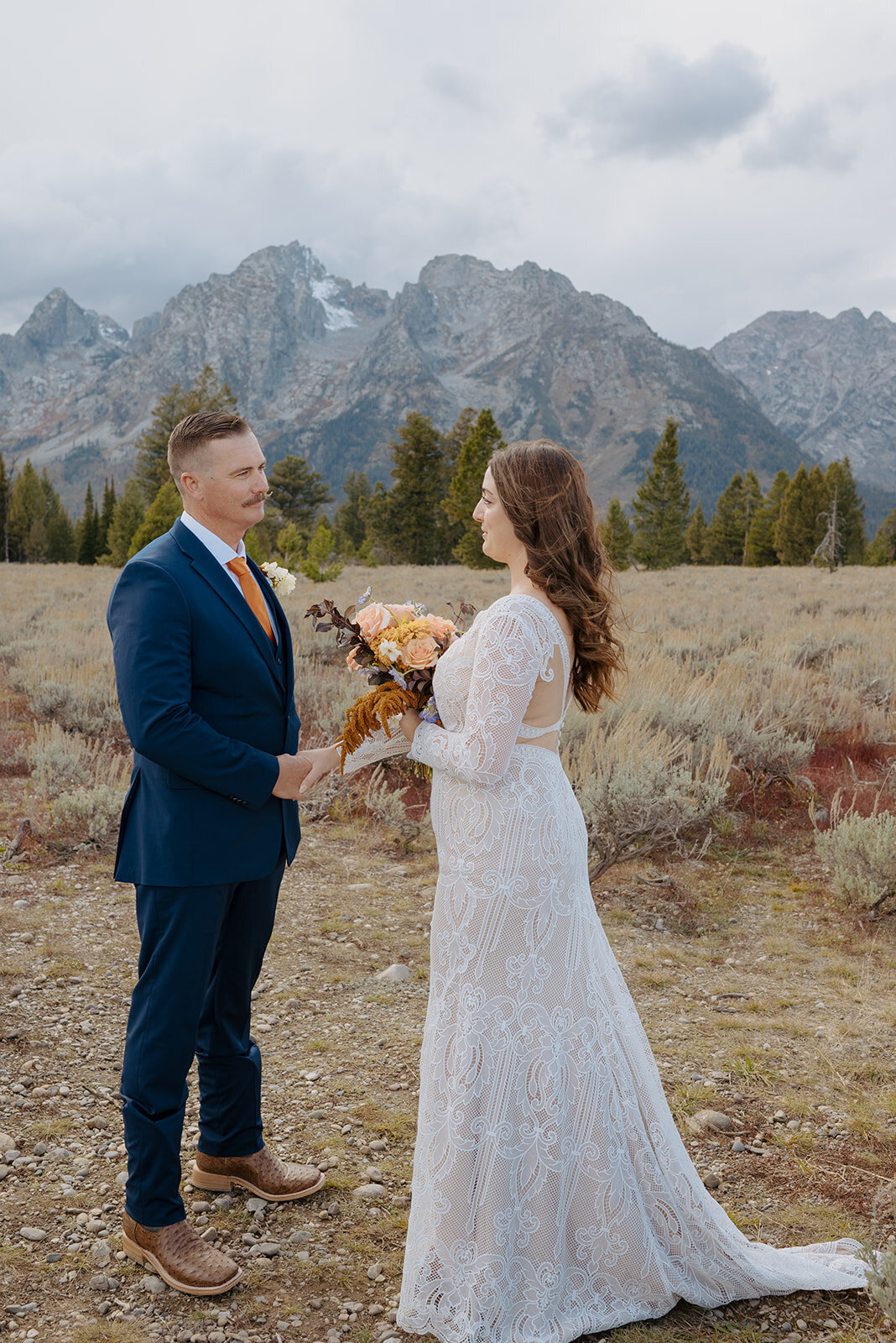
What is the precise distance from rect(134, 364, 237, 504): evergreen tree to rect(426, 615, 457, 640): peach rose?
121 ft

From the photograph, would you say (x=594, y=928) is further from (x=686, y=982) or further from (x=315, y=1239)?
(x=686, y=982)

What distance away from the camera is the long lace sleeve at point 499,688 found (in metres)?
2.22

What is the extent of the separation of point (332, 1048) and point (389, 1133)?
2.15 ft

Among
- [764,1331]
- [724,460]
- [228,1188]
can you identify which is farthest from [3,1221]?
[724,460]

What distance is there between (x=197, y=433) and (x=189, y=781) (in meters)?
0.96

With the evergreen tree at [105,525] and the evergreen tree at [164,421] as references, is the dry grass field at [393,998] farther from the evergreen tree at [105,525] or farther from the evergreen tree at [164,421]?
the evergreen tree at [105,525]

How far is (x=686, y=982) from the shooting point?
4.36 m

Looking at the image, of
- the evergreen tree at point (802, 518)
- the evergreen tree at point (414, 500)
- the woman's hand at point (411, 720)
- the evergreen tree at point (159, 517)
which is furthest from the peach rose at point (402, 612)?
the evergreen tree at point (802, 518)

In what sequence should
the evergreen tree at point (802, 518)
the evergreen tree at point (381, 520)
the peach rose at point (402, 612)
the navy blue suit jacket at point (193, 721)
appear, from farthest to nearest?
the evergreen tree at point (802, 518) < the evergreen tree at point (381, 520) < the peach rose at point (402, 612) < the navy blue suit jacket at point (193, 721)

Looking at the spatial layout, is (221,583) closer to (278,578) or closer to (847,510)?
(278,578)

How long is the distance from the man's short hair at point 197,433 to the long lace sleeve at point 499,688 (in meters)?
0.91

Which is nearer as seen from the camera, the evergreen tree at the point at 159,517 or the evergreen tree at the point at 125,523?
the evergreen tree at the point at 159,517

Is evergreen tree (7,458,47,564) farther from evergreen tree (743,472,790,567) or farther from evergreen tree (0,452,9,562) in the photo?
evergreen tree (743,472,790,567)

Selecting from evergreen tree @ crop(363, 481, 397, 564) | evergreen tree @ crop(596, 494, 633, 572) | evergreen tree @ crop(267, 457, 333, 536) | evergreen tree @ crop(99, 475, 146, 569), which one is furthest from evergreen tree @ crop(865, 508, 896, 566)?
evergreen tree @ crop(99, 475, 146, 569)
